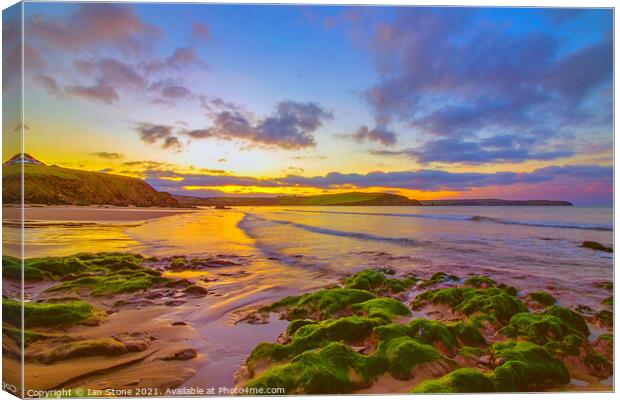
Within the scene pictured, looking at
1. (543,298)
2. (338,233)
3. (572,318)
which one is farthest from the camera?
(338,233)

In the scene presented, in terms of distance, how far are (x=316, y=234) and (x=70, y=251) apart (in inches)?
179

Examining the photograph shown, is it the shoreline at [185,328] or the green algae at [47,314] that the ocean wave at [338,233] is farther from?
the green algae at [47,314]

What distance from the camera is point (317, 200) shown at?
4559mm

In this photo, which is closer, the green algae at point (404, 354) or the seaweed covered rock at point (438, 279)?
the green algae at point (404, 354)

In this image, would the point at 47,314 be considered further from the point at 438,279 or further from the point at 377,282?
the point at 438,279

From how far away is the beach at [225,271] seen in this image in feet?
10.9

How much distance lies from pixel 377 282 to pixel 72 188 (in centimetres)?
363

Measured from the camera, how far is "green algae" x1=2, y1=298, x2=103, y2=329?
3.45m

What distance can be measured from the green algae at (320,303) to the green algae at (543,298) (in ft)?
5.87

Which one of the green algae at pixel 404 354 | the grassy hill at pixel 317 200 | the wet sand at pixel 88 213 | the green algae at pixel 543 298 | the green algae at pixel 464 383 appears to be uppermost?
the grassy hill at pixel 317 200

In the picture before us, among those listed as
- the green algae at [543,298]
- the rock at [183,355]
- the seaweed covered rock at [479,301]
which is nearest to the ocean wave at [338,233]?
the seaweed covered rock at [479,301]

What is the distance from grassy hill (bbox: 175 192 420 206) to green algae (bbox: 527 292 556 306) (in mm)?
1616

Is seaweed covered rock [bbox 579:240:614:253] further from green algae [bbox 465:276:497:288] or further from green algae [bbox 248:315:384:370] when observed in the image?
green algae [bbox 248:315:384:370]

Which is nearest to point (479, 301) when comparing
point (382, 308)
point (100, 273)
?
point (382, 308)
